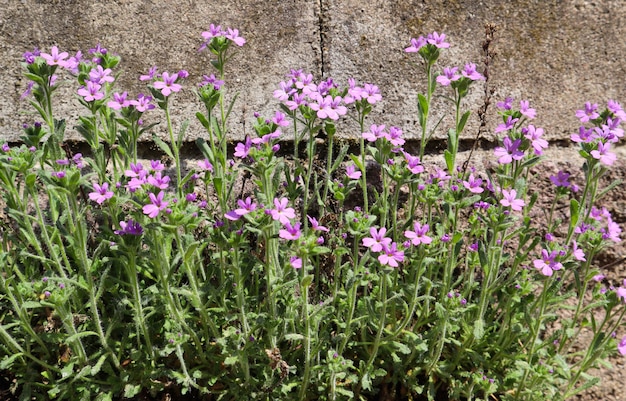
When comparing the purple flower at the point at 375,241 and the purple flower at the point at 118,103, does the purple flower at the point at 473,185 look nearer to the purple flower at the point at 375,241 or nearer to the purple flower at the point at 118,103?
the purple flower at the point at 375,241

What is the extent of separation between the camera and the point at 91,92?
2449 millimetres

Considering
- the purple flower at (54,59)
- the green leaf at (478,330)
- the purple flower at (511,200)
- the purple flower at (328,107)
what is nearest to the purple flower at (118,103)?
the purple flower at (54,59)

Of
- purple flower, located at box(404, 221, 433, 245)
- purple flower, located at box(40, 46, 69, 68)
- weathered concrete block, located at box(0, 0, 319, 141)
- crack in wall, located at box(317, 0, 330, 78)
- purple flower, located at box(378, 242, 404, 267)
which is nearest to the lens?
purple flower, located at box(378, 242, 404, 267)

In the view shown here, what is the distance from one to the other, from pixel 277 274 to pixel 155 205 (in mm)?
790

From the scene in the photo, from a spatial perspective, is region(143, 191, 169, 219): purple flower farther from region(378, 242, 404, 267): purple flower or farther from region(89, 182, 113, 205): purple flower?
region(378, 242, 404, 267): purple flower

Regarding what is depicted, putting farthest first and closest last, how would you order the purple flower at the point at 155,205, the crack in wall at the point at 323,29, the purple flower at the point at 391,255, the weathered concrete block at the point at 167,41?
the crack in wall at the point at 323,29 → the weathered concrete block at the point at 167,41 → the purple flower at the point at 391,255 → the purple flower at the point at 155,205

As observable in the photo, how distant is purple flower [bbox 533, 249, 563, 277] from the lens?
2389mm

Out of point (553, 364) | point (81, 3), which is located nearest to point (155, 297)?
point (81, 3)

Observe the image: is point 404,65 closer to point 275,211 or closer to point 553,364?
point 275,211

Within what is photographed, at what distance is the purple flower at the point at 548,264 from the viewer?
7.84 ft

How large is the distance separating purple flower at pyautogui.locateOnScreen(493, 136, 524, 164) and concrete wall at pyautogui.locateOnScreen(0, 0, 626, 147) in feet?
3.10

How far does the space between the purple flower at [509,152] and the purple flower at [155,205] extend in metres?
1.39

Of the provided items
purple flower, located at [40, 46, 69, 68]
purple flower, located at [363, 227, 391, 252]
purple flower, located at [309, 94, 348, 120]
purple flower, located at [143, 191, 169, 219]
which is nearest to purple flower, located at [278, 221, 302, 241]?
purple flower, located at [363, 227, 391, 252]

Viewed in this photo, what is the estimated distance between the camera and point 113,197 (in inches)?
94.7
